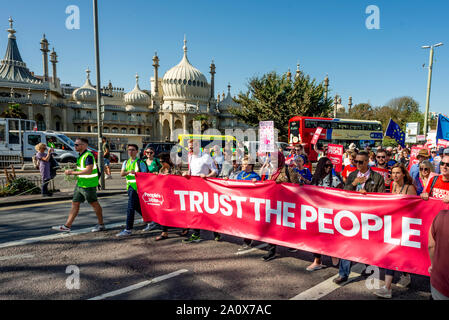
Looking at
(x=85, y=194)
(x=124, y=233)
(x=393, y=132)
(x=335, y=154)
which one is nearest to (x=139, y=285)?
(x=124, y=233)

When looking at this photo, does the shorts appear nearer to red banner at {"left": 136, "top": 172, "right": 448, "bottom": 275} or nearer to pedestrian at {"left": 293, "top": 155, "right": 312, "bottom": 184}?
red banner at {"left": 136, "top": 172, "right": 448, "bottom": 275}

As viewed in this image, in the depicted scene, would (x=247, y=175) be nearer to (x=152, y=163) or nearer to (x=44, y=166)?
(x=152, y=163)

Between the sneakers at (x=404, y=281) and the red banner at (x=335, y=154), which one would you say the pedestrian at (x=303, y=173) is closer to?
the sneakers at (x=404, y=281)

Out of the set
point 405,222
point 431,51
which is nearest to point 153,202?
point 405,222

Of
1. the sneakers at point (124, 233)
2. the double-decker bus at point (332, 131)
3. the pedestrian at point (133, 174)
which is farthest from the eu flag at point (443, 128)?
the double-decker bus at point (332, 131)

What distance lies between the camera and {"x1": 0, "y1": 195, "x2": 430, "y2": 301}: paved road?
3787 millimetres

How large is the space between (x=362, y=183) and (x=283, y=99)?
30458mm

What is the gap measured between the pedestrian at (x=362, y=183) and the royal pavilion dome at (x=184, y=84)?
63.6 meters

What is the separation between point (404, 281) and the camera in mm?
4160

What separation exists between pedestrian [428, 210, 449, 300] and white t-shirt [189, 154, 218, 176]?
13.9 ft

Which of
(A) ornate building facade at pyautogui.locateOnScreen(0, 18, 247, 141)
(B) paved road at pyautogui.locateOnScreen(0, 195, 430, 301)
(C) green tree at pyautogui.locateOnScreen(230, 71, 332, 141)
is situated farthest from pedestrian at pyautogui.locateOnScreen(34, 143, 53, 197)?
(A) ornate building facade at pyautogui.locateOnScreen(0, 18, 247, 141)

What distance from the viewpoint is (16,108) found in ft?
129

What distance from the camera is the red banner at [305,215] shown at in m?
3.67

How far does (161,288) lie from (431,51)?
2390 cm
